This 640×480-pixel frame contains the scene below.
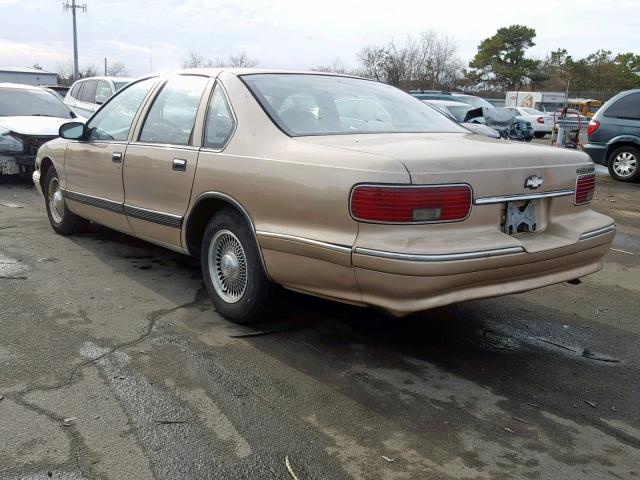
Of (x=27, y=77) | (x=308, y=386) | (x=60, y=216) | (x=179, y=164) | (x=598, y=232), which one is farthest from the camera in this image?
(x=27, y=77)

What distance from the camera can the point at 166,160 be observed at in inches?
169

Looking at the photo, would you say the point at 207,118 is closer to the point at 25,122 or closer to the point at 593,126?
the point at 25,122

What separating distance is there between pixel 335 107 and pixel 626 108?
9125 millimetres

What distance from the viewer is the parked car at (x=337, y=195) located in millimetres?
2994

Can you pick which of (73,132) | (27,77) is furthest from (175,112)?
(27,77)

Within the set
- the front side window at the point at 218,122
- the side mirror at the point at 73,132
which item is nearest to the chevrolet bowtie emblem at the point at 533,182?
the front side window at the point at 218,122

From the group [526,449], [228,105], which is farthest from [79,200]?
[526,449]

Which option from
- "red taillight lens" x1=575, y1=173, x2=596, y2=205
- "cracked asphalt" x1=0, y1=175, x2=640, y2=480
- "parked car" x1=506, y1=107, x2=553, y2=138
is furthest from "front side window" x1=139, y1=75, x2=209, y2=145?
"parked car" x1=506, y1=107, x2=553, y2=138

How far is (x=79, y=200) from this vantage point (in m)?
5.56

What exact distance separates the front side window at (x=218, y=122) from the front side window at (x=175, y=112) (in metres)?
0.17

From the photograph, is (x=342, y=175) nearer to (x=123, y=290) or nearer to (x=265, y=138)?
(x=265, y=138)

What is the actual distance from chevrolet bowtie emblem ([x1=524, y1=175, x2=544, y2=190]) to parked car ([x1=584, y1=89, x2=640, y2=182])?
8.84 m

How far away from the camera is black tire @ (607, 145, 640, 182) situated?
11125 millimetres

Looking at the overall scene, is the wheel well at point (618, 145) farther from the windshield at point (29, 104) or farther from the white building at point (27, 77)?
the white building at point (27, 77)
